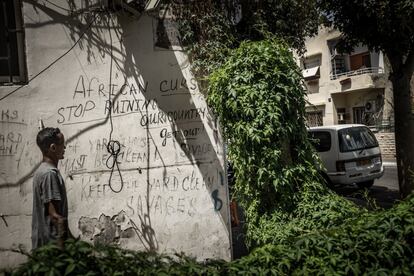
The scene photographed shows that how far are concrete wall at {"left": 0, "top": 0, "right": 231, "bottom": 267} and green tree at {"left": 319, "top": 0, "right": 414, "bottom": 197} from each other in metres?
3.67

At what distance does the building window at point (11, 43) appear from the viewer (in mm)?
4285

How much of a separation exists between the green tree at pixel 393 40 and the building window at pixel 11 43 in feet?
17.4

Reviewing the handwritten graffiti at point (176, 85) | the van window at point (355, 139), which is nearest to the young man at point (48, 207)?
the handwritten graffiti at point (176, 85)

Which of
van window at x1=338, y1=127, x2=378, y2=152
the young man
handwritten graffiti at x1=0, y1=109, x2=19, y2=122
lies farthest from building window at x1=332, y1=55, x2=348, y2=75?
the young man

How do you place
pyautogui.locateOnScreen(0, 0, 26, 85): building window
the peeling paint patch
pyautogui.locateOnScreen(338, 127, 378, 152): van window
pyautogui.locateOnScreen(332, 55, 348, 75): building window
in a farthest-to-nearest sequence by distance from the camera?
pyautogui.locateOnScreen(332, 55, 348, 75): building window, pyautogui.locateOnScreen(338, 127, 378, 152): van window, the peeling paint patch, pyautogui.locateOnScreen(0, 0, 26, 85): building window

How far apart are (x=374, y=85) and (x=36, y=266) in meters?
22.4

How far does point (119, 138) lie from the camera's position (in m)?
4.50

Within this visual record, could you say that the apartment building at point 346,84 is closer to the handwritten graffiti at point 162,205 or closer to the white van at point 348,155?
the white van at point 348,155

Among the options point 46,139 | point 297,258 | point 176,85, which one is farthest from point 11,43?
point 297,258

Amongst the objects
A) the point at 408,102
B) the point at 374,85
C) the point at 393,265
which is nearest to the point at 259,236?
the point at 393,265

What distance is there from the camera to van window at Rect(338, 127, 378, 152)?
28.8 feet

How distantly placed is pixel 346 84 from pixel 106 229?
21389 millimetres

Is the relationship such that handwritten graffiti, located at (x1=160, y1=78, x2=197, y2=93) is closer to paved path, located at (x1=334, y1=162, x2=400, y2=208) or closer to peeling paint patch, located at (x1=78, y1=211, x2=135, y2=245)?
peeling paint patch, located at (x1=78, y1=211, x2=135, y2=245)

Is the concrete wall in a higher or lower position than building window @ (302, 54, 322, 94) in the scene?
lower
